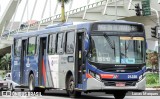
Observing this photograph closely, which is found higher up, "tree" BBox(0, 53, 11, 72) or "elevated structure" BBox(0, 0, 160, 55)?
→ "elevated structure" BBox(0, 0, 160, 55)

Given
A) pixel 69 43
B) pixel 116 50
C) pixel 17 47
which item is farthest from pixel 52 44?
pixel 17 47

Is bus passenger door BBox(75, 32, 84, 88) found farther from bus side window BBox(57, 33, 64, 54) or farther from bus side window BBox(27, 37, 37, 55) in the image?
bus side window BBox(27, 37, 37, 55)

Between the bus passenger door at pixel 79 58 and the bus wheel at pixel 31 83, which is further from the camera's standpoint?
the bus wheel at pixel 31 83

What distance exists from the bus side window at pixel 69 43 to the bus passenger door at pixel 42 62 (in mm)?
2773

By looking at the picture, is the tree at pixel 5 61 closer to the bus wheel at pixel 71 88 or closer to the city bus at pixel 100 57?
the city bus at pixel 100 57

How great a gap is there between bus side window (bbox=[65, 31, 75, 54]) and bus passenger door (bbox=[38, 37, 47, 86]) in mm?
2773

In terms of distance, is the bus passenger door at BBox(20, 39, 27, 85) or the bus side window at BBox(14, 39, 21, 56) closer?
the bus passenger door at BBox(20, 39, 27, 85)

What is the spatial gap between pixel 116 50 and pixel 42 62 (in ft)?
19.2

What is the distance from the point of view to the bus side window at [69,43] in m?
20.1

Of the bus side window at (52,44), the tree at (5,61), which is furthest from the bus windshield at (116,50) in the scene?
the tree at (5,61)

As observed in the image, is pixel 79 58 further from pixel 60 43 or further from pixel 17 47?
pixel 17 47

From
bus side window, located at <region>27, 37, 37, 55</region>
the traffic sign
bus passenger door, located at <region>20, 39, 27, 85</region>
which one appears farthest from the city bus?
the traffic sign

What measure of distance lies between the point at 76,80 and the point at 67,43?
6.06 ft

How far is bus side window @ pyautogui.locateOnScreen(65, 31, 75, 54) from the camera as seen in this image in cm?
2008
